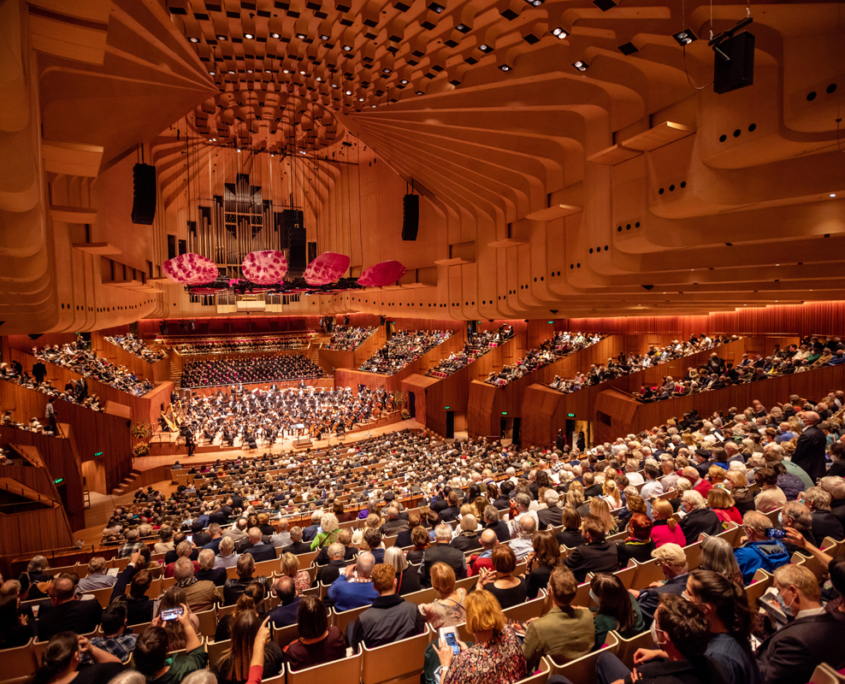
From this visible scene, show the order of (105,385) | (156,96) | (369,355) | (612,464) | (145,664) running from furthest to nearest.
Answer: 1. (369,355)
2. (105,385)
3. (156,96)
4. (612,464)
5. (145,664)

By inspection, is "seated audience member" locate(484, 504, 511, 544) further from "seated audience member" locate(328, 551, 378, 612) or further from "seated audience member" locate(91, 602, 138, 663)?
"seated audience member" locate(91, 602, 138, 663)

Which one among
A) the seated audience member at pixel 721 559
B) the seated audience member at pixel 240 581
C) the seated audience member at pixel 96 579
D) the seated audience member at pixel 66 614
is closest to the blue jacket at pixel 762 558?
the seated audience member at pixel 721 559

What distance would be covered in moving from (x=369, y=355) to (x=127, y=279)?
13.5 m

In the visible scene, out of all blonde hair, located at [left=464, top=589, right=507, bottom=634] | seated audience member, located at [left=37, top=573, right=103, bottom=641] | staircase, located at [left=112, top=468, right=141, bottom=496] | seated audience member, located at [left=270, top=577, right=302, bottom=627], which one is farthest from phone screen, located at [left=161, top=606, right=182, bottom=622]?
staircase, located at [left=112, top=468, right=141, bottom=496]

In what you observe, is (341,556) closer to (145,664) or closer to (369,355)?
(145,664)

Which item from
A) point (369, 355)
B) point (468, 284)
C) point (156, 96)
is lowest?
point (369, 355)

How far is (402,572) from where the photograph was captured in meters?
3.33

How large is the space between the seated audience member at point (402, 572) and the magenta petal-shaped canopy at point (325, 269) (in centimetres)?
918

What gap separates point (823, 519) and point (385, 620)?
2.83 metres

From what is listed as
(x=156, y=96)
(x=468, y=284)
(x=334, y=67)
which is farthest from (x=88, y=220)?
(x=468, y=284)

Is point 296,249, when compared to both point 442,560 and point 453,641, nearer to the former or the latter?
point 442,560

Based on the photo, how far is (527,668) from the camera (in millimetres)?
2305

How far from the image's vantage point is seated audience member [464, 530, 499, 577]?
139 inches

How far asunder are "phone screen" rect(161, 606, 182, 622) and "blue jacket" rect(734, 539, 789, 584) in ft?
10.5
